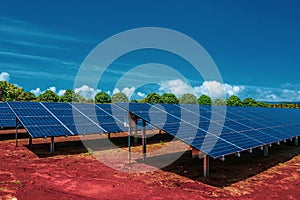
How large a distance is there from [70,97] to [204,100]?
123 feet

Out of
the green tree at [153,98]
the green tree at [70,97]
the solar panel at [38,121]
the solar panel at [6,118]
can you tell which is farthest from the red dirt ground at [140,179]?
the green tree at [70,97]

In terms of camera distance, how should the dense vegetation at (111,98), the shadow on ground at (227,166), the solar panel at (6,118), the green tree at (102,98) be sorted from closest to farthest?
the shadow on ground at (227,166) → the solar panel at (6,118) → the dense vegetation at (111,98) → the green tree at (102,98)

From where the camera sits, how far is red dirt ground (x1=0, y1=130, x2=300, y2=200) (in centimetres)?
1084

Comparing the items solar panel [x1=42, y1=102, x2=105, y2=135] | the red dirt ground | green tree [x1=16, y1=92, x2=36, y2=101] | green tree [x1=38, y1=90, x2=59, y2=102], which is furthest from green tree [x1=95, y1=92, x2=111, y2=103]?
the red dirt ground

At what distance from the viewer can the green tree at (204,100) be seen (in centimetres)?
7054

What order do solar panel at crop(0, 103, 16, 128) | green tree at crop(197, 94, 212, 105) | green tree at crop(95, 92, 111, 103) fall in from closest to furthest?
solar panel at crop(0, 103, 16, 128) → green tree at crop(95, 92, 111, 103) → green tree at crop(197, 94, 212, 105)

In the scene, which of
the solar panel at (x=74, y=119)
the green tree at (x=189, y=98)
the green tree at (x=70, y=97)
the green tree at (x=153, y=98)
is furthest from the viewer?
the green tree at (x=189, y=98)

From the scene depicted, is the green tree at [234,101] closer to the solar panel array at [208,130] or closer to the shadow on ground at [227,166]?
the shadow on ground at [227,166]

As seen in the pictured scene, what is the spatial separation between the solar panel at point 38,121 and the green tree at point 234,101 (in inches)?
2085

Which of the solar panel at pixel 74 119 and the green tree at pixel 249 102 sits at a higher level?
the green tree at pixel 249 102

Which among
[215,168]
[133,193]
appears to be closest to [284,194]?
[215,168]

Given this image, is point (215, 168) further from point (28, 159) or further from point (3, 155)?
point (3, 155)

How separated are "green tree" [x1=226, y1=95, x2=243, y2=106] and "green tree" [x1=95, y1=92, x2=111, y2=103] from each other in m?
32.2

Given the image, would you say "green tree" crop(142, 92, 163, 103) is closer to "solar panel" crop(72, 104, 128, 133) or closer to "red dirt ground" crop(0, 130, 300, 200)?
"solar panel" crop(72, 104, 128, 133)
